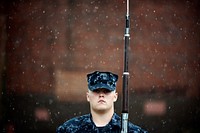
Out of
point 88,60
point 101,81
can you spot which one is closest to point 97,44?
point 88,60

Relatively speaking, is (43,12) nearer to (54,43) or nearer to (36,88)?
(54,43)

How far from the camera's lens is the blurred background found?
4.64 m

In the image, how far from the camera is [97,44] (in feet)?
15.4

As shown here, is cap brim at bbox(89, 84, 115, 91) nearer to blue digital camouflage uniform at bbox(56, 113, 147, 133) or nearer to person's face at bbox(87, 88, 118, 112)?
person's face at bbox(87, 88, 118, 112)

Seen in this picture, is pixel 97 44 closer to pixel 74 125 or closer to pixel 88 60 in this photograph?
pixel 88 60

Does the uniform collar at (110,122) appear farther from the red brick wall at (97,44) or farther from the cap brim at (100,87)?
the red brick wall at (97,44)

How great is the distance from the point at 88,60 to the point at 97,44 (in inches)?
6.9

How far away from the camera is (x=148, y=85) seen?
4.65 metres

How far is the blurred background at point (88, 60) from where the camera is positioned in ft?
15.2

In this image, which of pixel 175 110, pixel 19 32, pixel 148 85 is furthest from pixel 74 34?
pixel 175 110

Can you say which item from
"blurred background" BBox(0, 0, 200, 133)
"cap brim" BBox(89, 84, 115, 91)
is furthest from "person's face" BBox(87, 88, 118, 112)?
"blurred background" BBox(0, 0, 200, 133)

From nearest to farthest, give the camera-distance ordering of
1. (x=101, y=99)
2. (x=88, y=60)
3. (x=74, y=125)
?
(x=101, y=99) < (x=74, y=125) < (x=88, y=60)

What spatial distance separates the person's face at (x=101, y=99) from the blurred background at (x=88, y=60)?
5.77 feet

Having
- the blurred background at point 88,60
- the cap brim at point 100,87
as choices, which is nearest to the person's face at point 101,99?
the cap brim at point 100,87
